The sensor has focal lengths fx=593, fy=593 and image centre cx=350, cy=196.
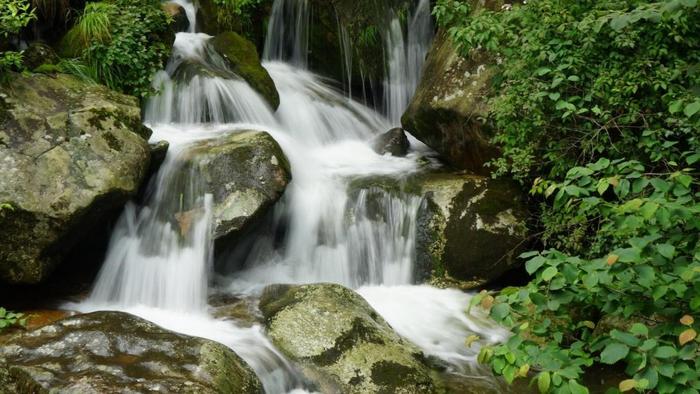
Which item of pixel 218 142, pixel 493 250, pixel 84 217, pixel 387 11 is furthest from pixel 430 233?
pixel 387 11

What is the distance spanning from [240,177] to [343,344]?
2262 millimetres

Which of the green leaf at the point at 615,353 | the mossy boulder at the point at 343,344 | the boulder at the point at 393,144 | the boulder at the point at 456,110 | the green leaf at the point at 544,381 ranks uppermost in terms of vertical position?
the boulder at the point at 456,110

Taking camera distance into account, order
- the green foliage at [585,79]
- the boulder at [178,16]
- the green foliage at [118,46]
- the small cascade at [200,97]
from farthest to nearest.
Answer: the boulder at [178,16]
the small cascade at [200,97]
the green foliage at [118,46]
the green foliage at [585,79]

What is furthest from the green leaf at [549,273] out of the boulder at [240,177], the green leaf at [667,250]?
the boulder at [240,177]

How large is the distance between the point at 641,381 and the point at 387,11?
9061 mm

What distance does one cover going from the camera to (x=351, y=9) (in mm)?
10477

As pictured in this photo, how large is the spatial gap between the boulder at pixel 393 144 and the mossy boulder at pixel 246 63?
160 centimetres

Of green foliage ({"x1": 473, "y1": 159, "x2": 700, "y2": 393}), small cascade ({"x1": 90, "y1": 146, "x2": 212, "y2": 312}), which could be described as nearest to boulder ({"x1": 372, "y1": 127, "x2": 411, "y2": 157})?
small cascade ({"x1": 90, "y1": 146, "x2": 212, "y2": 312})

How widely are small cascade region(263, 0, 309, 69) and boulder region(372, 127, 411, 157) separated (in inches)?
116

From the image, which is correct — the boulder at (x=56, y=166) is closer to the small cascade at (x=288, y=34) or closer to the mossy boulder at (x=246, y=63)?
the mossy boulder at (x=246, y=63)

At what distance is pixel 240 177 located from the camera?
19.9ft

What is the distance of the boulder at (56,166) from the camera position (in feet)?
16.8

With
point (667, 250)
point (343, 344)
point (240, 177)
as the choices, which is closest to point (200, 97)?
point (240, 177)

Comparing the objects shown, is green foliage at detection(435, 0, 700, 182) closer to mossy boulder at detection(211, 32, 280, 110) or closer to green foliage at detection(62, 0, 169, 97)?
mossy boulder at detection(211, 32, 280, 110)
